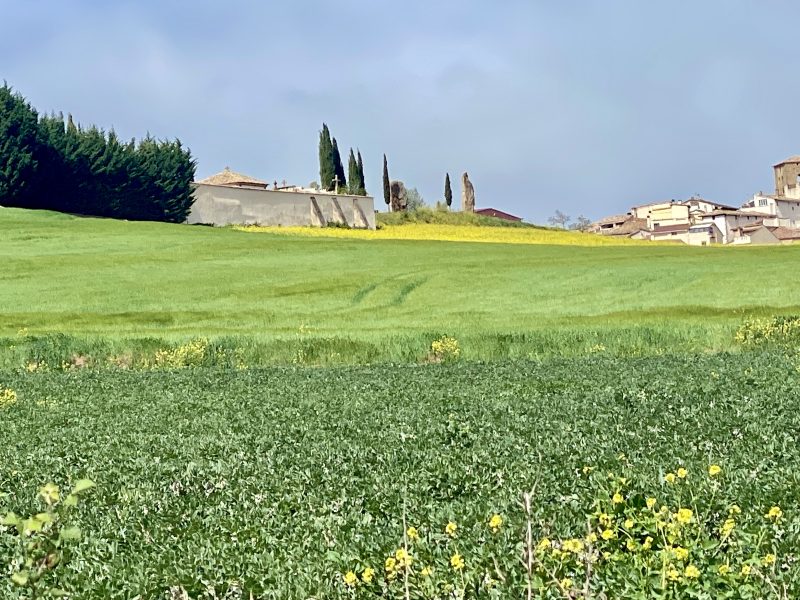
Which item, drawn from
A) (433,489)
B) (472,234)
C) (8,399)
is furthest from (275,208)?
(433,489)

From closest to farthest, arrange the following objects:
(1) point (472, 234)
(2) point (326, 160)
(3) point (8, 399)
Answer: (3) point (8, 399)
(1) point (472, 234)
(2) point (326, 160)

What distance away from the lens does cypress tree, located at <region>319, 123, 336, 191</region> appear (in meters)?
132

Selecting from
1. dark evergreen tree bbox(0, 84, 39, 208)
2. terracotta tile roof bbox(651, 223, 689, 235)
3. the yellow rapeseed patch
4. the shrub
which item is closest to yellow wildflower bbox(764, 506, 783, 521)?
the shrub

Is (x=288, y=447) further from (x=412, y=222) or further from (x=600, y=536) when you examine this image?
(x=412, y=222)

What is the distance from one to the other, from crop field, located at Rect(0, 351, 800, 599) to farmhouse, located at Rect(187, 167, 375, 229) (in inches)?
3178

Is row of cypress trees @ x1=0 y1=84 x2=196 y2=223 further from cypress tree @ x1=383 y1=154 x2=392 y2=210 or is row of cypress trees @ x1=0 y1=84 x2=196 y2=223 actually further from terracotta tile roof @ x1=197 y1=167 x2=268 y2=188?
cypress tree @ x1=383 y1=154 x2=392 y2=210

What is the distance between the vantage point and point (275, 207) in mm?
97188

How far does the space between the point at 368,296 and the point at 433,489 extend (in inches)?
1142

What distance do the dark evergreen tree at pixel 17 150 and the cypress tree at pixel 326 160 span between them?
181ft

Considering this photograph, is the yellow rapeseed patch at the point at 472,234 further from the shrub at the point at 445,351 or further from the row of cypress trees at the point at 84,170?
the shrub at the point at 445,351

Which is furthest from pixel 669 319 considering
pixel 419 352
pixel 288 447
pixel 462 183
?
pixel 462 183

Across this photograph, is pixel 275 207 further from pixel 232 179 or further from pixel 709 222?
pixel 709 222

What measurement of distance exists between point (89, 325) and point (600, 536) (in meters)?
26.7

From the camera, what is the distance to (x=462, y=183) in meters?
137
